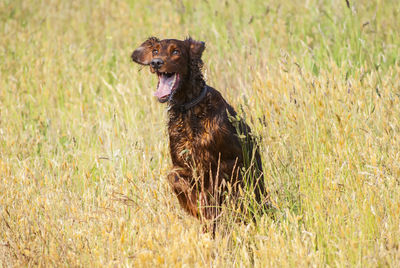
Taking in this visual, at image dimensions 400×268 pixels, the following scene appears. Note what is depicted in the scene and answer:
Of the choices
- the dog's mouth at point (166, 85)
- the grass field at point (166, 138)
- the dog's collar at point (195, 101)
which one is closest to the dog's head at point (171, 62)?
the dog's mouth at point (166, 85)

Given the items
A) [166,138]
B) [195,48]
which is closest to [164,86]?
[195,48]

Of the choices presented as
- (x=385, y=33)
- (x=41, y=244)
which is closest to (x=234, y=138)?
(x=41, y=244)

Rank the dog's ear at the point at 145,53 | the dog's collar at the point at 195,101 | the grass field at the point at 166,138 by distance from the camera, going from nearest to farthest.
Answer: the grass field at the point at 166,138 < the dog's collar at the point at 195,101 < the dog's ear at the point at 145,53

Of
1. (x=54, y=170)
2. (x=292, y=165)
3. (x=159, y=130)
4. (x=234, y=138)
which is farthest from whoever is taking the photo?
(x=159, y=130)

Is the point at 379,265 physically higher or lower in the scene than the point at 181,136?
lower

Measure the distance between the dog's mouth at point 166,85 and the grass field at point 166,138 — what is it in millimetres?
507

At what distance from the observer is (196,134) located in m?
3.59

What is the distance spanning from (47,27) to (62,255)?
465 cm

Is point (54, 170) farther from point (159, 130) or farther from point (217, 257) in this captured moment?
point (217, 257)

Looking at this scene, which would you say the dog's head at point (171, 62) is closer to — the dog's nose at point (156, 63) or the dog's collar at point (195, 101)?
the dog's nose at point (156, 63)

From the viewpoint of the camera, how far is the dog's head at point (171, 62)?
3.51 metres

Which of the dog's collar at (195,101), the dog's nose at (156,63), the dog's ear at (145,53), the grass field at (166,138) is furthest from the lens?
the dog's ear at (145,53)

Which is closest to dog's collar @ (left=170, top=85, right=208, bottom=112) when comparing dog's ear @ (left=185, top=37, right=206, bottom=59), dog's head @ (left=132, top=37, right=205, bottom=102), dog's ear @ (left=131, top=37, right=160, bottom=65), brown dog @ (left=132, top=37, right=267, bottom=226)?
brown dog @ (left=132, top=37, right=267, bottom=226)

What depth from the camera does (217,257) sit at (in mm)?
3047
